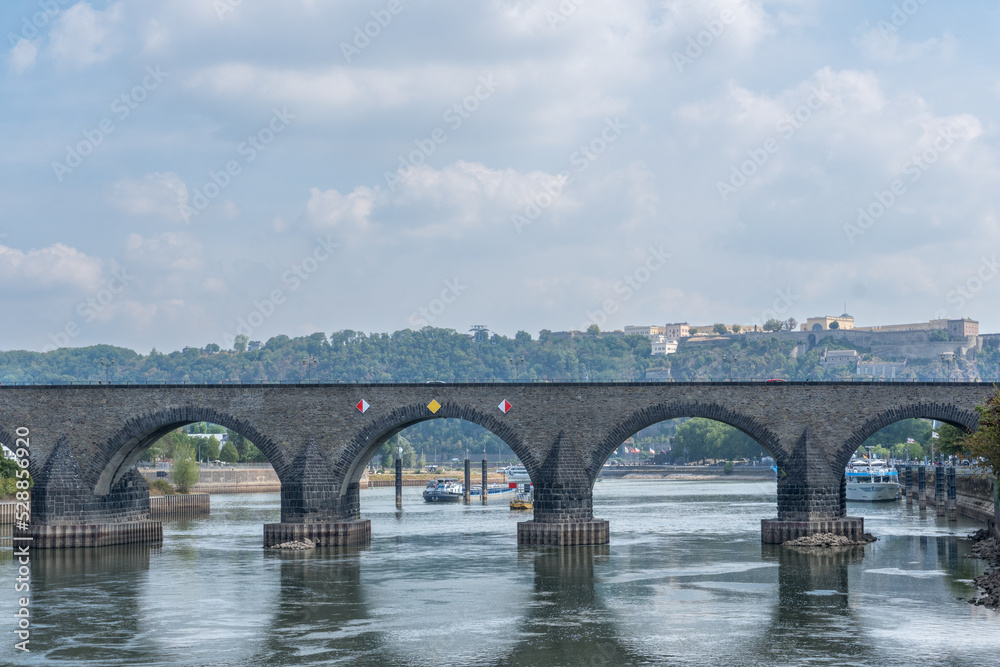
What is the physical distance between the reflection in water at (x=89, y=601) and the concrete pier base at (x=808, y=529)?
96.2ft

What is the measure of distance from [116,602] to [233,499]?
260ft

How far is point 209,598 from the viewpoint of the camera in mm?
42688

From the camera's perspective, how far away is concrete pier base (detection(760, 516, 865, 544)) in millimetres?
55312

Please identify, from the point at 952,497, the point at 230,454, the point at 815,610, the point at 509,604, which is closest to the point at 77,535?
the point at 509,604

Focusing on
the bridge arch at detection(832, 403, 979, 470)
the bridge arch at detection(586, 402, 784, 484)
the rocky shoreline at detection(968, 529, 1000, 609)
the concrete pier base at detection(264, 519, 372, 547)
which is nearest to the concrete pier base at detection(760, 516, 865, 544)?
the bridge arch at detection(832, 403, 979, 470)

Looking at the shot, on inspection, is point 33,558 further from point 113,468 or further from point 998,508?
point 998,508

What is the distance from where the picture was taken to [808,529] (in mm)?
55250

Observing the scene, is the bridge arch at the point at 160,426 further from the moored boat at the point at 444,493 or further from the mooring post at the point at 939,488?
the moored boat at the point at 444,493

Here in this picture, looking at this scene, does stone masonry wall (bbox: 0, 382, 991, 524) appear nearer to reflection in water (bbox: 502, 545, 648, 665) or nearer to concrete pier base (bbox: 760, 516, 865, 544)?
concrete pier base (bbox: 760, 516, 865, 544)

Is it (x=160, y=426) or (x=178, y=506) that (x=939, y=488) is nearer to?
(x=160, y=426)

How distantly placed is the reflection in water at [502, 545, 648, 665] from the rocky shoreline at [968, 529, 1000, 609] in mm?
12999

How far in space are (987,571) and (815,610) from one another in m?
12.1

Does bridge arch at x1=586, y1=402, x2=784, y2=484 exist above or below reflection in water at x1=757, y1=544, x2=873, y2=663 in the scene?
above

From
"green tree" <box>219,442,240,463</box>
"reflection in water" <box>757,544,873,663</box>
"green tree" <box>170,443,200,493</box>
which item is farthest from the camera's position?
"green tree" <box>219,442,240,463</box>
